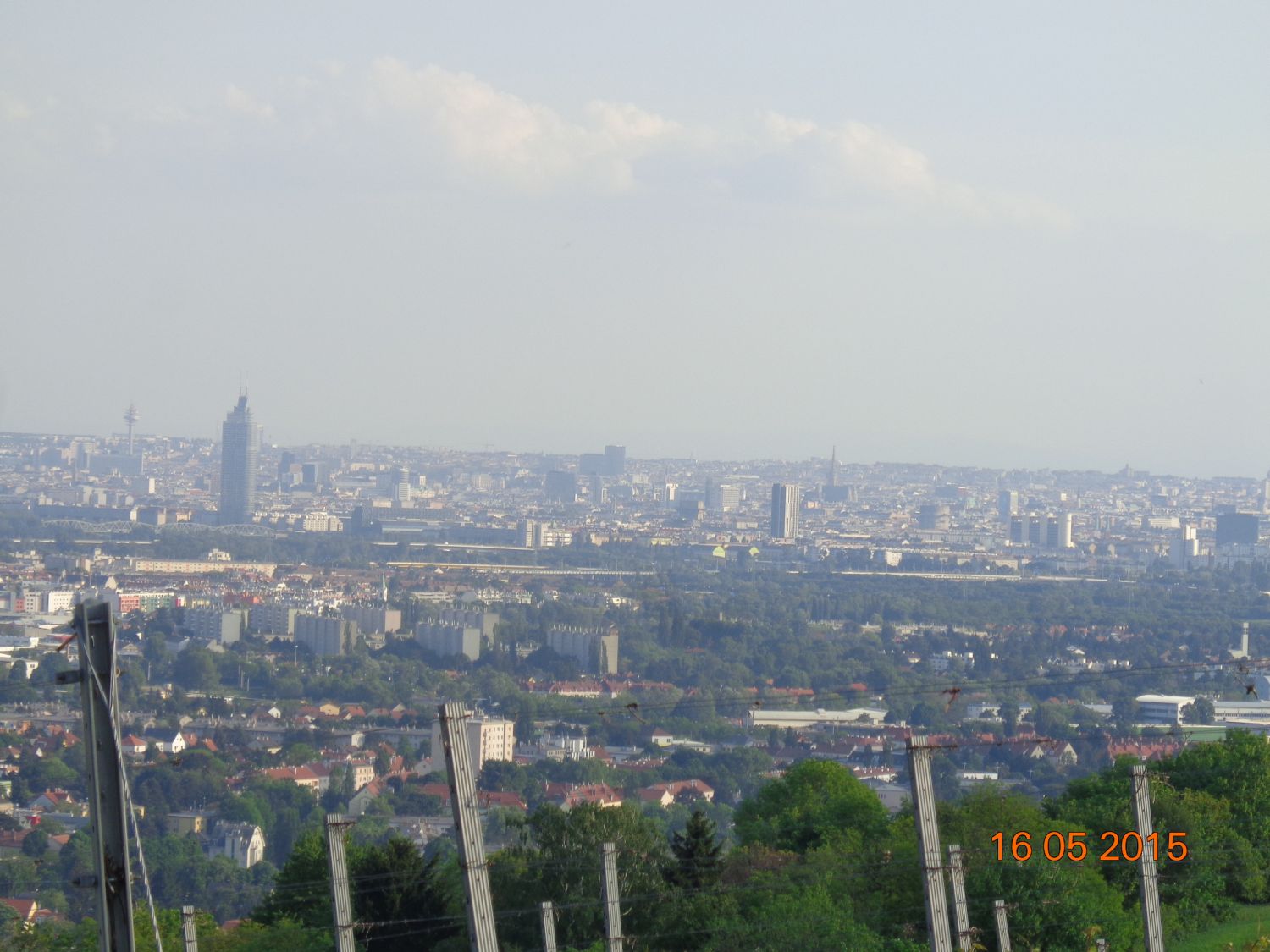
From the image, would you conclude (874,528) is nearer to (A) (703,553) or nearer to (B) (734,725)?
(A) (703,553)

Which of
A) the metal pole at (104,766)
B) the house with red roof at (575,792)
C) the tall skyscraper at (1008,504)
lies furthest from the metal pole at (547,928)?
the tall skyscraper at (1008,504)

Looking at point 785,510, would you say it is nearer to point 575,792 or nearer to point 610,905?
point 575,792

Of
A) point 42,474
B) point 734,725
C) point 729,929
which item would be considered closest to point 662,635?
point 734,725

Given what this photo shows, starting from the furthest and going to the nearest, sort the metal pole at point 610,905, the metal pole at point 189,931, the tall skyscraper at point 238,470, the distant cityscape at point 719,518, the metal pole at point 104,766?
the tall skyscraper at point 238,470 < the distant cityscape at point 719,518 < the metal pole at point 189,931 < the metal pole at point 610,905 < the metal pole at point 104,766

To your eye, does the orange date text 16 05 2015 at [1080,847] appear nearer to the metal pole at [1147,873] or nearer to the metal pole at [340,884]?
the metal pole at [1147,873]

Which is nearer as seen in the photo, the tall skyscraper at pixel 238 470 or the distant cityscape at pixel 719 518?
the distant cityscape at pixel 719 518

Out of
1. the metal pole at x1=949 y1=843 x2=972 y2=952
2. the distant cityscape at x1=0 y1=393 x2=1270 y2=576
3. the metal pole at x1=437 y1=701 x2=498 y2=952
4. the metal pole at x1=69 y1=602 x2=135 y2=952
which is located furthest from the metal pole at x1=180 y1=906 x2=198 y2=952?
the distant cityscape at x1=0 y1=393 x2=1270 y2=576

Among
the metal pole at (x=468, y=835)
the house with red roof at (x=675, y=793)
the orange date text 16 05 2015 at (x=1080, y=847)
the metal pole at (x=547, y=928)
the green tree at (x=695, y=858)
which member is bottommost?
the house with red roof at (x=675, y=793)
